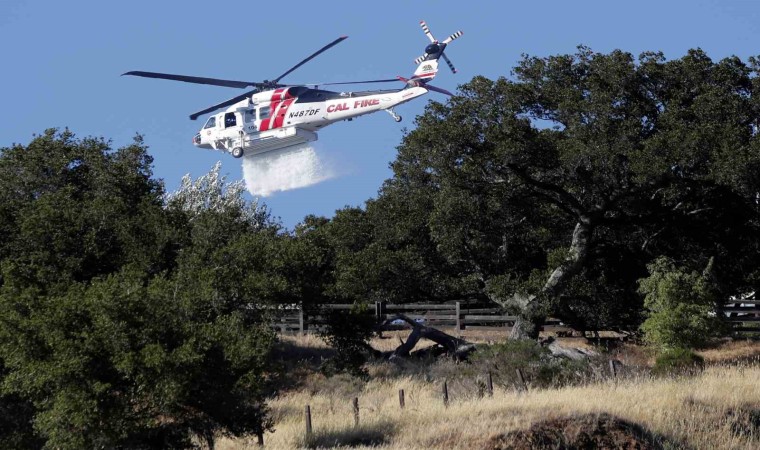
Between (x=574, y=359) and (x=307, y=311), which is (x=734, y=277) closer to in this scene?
(x=574, y=359)

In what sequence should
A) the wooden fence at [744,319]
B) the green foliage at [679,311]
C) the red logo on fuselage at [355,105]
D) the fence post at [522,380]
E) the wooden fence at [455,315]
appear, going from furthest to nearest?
the red logo on fuselage at [355,105] < the wooden fence at [455,315] < the wooden fence at [744,319] < the green foliage at [679,311] < the fence post at [522,380]

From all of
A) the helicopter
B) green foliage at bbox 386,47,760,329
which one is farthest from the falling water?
green foliage at bbox 386,47,760,329

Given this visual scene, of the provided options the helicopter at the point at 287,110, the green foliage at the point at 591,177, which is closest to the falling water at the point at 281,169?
the helicopter at the point at 287,110

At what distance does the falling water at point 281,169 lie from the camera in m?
64.4

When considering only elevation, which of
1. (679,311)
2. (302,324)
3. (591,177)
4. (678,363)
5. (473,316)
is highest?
(591,177)

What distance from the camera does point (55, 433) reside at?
2164 cm

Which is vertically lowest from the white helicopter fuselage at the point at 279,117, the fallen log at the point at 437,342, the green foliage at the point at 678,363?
the green foliage at the point at 678,363

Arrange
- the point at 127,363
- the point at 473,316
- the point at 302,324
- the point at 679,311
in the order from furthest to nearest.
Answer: the point at 302,324 → the point at 473,316 → the point at 679,311 → the point at 127,363

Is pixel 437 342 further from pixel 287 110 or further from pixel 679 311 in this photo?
pixel 287 110

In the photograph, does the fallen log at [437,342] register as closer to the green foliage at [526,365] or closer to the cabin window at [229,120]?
the green foliage at [526,365]

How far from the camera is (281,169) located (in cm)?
6912

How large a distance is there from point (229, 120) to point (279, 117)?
363 cm

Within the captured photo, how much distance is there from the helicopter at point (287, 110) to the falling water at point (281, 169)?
23.2 inches

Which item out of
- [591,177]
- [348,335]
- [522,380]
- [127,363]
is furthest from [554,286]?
[127,363]
